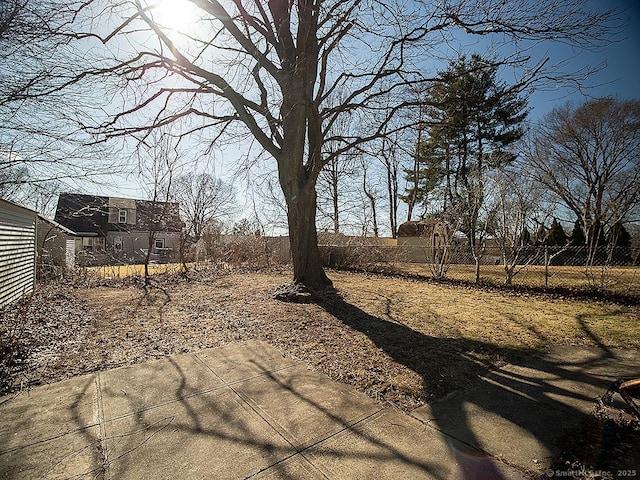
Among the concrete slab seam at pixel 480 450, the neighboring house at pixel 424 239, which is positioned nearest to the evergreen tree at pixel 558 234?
the neighboring house at pixel 424 239

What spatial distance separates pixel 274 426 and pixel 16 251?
8494 mm

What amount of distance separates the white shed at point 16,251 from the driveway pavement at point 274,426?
527 cm

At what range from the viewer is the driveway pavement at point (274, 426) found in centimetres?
198

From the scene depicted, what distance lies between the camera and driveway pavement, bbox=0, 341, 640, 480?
1.98 metres

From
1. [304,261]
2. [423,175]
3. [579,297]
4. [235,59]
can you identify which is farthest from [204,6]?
[423,175]

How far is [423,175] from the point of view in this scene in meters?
24.8

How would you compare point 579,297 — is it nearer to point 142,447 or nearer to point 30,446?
point 142,447

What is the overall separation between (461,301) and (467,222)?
4.99 meters

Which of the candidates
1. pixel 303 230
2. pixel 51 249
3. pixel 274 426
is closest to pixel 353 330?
pixel 274 426

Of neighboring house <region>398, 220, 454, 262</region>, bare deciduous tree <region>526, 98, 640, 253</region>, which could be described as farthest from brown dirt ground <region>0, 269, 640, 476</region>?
bare deciduous tree <region>526, 98, 640, 253</region>

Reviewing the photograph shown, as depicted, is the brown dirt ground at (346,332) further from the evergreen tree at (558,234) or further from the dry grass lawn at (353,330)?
the evergreen tree at (558,234)

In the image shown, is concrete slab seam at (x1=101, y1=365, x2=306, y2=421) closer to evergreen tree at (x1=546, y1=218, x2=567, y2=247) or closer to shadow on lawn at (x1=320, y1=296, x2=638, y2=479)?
shadow on lawn at (x1=320, y1=296, x2=638, y2=479)

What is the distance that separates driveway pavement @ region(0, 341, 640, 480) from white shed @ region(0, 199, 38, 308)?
207 inches

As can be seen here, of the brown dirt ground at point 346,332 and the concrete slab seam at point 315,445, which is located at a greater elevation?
the brown dirt ground at point 346,332
